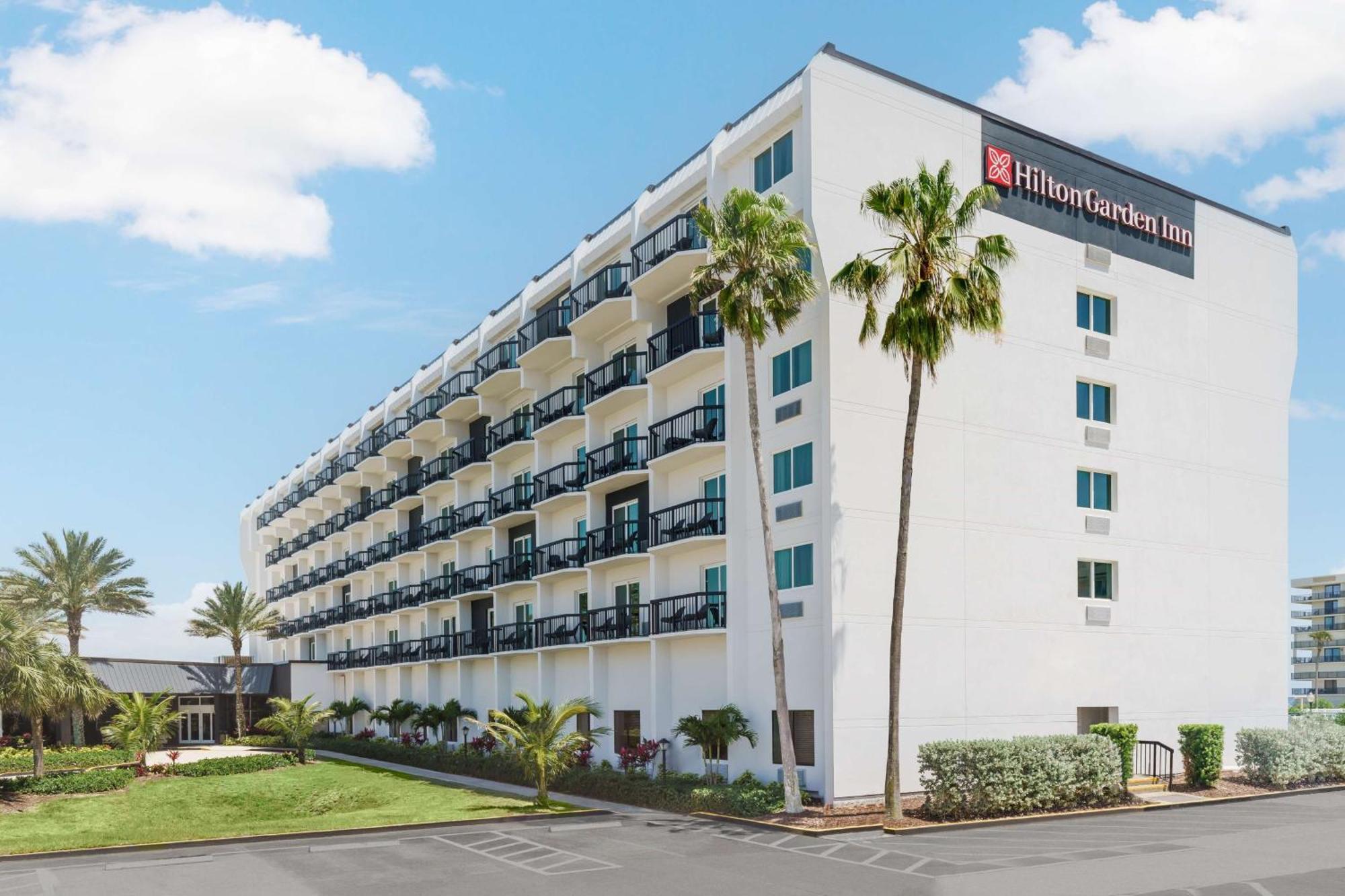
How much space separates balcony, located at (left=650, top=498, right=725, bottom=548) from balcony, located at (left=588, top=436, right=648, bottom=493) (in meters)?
2.34

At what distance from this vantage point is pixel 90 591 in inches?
2630

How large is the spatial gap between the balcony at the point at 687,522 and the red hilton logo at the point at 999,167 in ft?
40.6

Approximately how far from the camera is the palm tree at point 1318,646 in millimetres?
154875

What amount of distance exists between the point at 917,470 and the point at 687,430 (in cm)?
776

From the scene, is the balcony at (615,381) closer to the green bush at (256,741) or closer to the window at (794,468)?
the window at (794,468)

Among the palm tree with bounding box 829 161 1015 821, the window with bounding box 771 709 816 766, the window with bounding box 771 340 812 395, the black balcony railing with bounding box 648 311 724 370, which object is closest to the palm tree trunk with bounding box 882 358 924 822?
the palm tree with bounding box 829 161 1015 821

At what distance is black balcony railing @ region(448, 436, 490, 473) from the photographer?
2058 inches

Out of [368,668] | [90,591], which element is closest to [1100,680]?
[368,668]

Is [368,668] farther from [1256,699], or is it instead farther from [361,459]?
[1256,699]

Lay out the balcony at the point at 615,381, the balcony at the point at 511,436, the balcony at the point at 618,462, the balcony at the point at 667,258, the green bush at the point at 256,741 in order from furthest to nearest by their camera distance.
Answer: the green bush at the point at 256,741 < the balcony at the point at 511,436 < the balcony at the point at 615,381 < the balcony at the point at 618,462 < the balcony at the point at 667,258

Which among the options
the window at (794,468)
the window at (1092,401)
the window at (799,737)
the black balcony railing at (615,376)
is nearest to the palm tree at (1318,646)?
the window at (1092,401)

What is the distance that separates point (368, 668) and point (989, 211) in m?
43.1

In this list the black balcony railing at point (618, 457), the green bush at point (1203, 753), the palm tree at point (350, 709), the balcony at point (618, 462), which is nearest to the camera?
the green bush at point (1203, 753)

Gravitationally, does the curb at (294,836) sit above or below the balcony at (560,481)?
below
